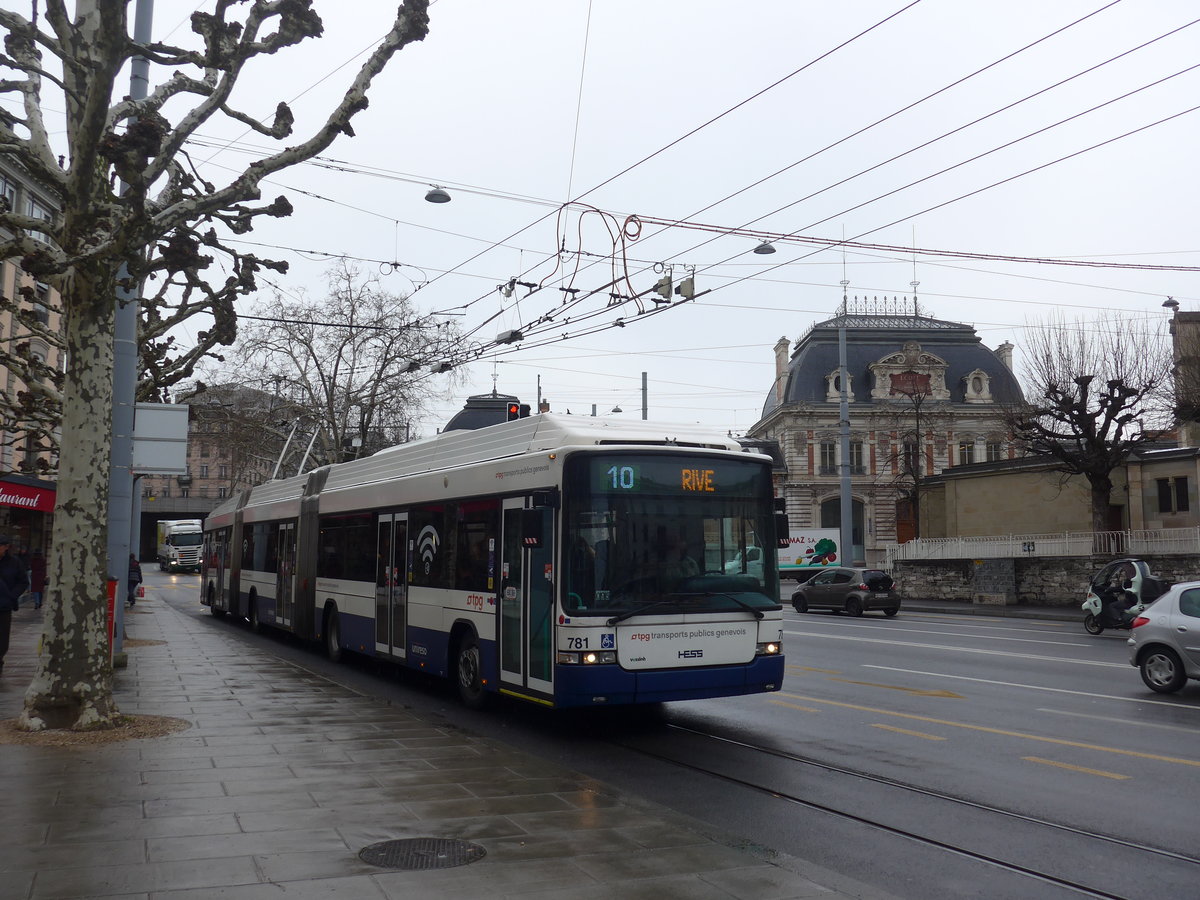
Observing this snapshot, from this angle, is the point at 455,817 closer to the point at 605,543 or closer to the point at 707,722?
the point at 605,543

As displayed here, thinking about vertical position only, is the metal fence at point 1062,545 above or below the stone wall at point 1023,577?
above

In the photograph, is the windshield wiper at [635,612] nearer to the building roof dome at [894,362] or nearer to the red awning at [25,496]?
the red awning at [25,496]

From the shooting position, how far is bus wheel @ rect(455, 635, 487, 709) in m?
11.9

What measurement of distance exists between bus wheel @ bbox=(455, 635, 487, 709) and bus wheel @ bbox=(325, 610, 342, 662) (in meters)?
5.41

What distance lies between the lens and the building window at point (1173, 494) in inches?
1414

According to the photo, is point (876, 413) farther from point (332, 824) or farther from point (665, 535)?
point (332, 824)

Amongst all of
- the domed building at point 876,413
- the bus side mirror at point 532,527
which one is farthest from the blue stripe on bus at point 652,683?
the domed building at point 876,413

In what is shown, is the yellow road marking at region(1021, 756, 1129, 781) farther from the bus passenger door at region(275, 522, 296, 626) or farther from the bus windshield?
the bus passenger door at region(275, 522, 296, 626)

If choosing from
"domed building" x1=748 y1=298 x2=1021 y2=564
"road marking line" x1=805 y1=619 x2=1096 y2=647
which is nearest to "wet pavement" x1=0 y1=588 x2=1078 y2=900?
"road marking line" x1=805 y1=619 x2=1096 y2=647

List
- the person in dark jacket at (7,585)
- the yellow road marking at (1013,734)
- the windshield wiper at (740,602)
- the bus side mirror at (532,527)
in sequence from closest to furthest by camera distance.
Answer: the yellow road marking at (1013,734), the bus side mirror at (532,527), the windshield wiper at (740,602), the person in dark jacket at (7,585)

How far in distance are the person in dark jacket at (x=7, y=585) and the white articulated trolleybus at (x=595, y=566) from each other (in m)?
4.91

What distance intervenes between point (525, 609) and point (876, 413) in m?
72.0

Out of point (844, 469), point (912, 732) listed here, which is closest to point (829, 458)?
point (844, 469)

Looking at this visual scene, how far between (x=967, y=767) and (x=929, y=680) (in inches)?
253
